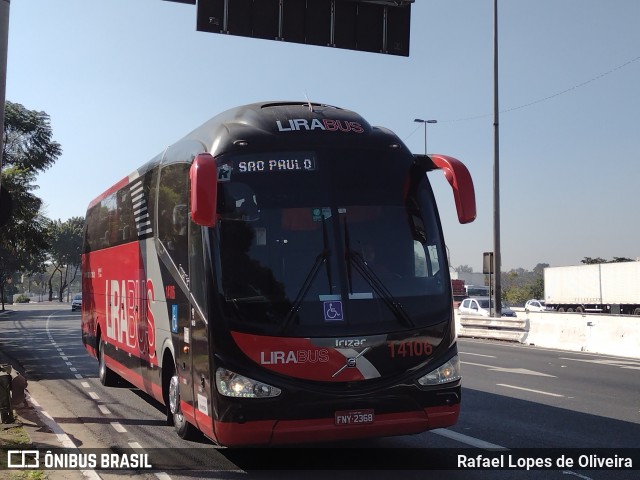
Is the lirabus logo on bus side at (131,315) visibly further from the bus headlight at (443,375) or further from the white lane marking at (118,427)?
the bus headlight at (443,375)

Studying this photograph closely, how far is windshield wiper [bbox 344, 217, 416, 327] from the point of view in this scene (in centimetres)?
684

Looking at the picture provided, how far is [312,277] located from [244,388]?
1.16 metres

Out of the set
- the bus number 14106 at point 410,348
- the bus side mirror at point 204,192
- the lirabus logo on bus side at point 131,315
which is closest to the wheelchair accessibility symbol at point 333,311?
the bus number 14106 at point 410,348

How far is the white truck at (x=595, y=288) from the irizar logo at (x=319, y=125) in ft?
147

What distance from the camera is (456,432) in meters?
8.89

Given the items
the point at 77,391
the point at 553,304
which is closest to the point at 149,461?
the point at 77,391

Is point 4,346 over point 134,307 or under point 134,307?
under

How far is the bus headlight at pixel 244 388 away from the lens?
6.48 meters

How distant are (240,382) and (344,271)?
1365 mm

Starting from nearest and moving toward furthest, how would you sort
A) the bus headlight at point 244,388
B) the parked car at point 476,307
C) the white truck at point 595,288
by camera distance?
the bus headlight at point 244,388 → the parked car at point 476,307 → the white truck at point 595,288

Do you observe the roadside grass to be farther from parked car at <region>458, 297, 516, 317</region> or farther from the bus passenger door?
parked car at <region>458, 297, 516, 317</region>

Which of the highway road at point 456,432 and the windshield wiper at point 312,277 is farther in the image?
the highway road at point 456,432

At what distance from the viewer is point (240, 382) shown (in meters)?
6.51

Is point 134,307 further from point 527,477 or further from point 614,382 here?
point 614,382
